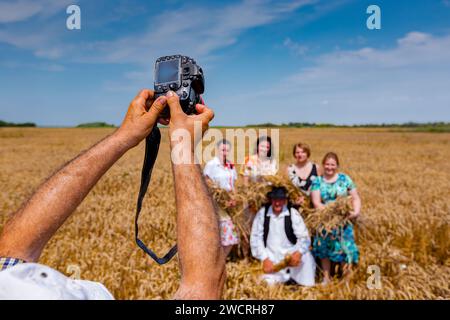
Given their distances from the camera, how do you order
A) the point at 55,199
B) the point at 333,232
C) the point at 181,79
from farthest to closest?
the point at 333,232, the point at 181,79, the point at 55,199

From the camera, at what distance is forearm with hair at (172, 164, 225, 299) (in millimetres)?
919

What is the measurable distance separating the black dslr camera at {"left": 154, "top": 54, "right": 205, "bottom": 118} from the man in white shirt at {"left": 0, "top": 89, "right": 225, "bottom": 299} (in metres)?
0.04

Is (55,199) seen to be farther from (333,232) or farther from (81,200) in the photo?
(333,232)

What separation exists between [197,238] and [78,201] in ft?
1.61

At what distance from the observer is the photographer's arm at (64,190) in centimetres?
108

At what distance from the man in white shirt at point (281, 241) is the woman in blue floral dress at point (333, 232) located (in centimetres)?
17

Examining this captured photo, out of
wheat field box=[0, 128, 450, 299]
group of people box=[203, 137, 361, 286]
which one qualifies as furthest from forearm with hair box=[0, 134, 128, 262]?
group of people box=[203, 137, 361, 286]

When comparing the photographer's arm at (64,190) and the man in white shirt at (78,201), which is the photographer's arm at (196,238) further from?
the photographer's arm at (64,190)

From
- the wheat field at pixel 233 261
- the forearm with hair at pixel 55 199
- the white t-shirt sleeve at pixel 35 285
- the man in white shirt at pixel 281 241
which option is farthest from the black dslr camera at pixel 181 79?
the man in white shirt at pixel 281 241

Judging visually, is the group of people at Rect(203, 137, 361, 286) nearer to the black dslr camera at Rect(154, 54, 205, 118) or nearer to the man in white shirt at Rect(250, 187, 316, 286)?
the man in white shirt at Rect(250, 187, 316, 286)

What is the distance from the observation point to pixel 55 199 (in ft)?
3.75

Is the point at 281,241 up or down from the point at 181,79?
down

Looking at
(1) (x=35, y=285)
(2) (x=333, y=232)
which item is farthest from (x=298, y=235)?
(1) (x=35, y=285)
